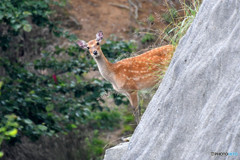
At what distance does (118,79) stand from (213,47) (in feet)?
11.2

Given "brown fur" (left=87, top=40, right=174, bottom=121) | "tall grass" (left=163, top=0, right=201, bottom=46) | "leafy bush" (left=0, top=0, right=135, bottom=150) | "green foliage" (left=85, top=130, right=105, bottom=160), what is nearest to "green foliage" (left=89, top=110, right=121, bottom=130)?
"green foliage" (left=85, top=130, right=105, bottom=160)

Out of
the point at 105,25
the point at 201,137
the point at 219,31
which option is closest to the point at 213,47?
the point at 219,31

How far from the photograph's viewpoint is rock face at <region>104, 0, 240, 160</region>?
3980 millimetres

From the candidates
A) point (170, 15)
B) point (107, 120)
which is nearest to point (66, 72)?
point (107, 120)

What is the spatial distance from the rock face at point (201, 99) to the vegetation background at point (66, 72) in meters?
1.20

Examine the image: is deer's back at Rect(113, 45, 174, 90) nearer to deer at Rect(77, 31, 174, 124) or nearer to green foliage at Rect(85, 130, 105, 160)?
deer at Rect(77, 31, 174, 124)

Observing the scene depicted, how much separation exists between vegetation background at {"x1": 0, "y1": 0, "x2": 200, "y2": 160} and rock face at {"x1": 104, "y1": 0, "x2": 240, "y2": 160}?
47.2 inches

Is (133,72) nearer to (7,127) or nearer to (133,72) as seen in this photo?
(133,72)

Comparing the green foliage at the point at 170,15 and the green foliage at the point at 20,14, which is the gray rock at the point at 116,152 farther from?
the green foliage at the point at 20,14

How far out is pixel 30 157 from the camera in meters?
11.2

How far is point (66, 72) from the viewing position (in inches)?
432

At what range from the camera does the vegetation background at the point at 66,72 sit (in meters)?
7.97

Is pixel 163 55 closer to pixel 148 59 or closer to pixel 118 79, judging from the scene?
pixel 148 59

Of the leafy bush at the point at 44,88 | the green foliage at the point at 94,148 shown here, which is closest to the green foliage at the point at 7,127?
the leafy bush at the point at 44,88
